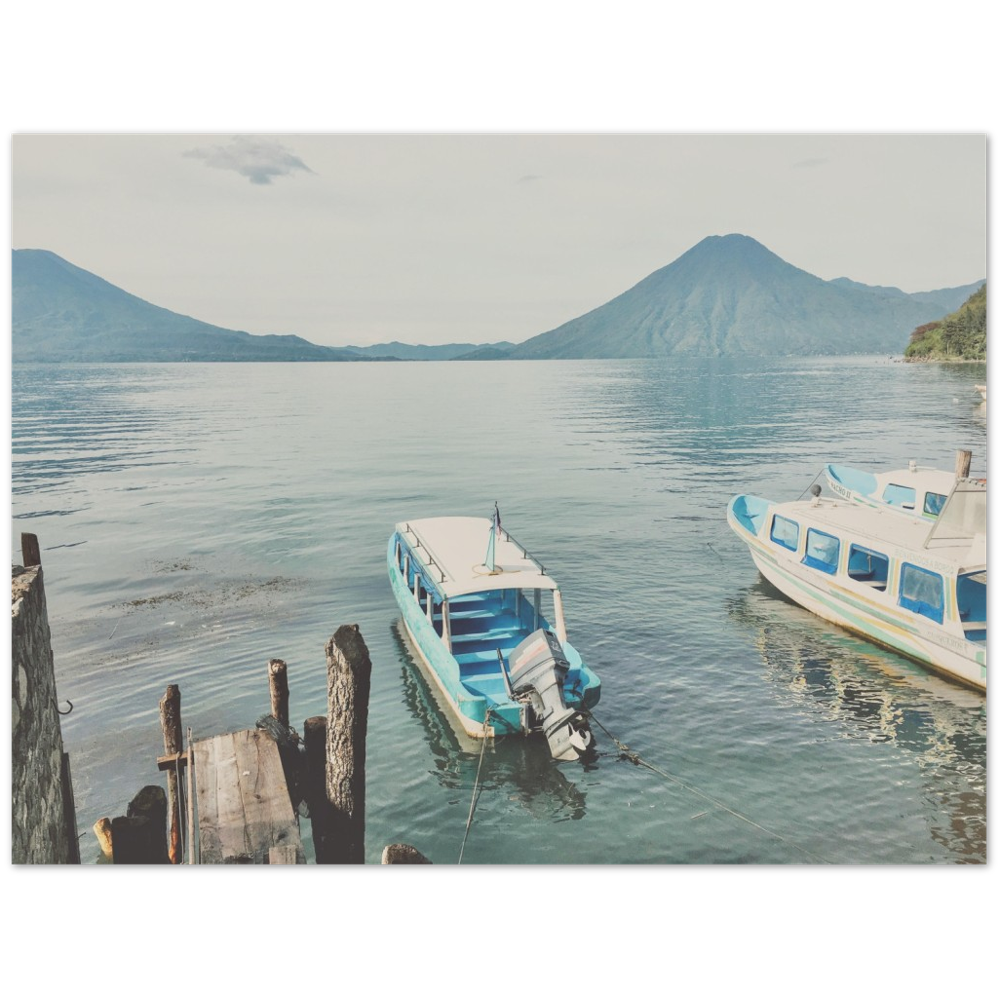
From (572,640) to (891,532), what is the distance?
681cm

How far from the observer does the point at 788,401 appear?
259ft

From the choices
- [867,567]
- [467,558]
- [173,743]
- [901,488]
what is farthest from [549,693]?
[901,488]

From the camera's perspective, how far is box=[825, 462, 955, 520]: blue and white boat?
2197cm

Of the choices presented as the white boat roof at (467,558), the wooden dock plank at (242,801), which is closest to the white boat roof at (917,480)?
the white boat roof at (467,558)

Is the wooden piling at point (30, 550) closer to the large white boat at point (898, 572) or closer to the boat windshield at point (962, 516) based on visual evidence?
the large white boat at point (898, 572)

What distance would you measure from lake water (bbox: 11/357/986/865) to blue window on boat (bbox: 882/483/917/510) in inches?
173

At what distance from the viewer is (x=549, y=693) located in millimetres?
12023

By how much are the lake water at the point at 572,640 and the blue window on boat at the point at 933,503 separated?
4850 millimetres

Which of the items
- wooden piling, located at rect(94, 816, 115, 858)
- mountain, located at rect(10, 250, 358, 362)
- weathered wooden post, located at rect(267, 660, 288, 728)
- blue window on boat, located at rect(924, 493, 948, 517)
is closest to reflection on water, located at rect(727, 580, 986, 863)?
blue window on boat, located at rect(924, 493, 948, 517)

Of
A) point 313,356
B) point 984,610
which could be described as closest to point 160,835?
point 984,610

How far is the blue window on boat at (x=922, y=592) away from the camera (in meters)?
15.1

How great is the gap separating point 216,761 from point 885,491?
2142 cm

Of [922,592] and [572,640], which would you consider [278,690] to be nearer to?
[572,640]

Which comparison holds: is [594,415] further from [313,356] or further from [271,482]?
[313,356]
